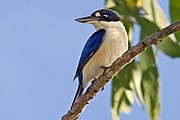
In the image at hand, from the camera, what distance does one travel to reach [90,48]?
2689 millimetres

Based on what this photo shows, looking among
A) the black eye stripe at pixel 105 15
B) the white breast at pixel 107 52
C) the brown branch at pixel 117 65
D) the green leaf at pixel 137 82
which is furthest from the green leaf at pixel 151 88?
the brown branch at pixel 117 65

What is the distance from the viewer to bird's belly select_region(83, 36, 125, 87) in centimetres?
254

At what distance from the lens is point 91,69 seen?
8.69ft

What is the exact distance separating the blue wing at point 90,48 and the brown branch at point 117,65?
58 cm

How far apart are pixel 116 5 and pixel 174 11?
353 mm

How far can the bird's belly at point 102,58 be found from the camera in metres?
2.54

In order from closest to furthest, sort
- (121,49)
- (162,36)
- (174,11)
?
(162,36) → (121,49) → (174,11)

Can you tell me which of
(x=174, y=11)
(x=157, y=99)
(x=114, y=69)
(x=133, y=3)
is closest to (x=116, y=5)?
(x=133, y=3)

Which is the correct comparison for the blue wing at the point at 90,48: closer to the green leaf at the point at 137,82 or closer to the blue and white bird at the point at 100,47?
the blue and white bird at the point at 100,47

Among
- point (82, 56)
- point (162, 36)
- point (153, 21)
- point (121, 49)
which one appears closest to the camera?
point (162, 36)

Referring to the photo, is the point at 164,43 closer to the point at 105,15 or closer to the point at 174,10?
the point at 174,10

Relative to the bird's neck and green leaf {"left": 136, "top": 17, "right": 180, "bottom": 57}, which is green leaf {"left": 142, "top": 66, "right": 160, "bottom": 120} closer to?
green leaf {"left": 136, "top": 17, "right": 180, "bottom": 57}

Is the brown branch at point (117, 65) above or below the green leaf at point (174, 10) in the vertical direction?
below

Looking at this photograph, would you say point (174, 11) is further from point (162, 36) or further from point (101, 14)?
point (162, 36)
